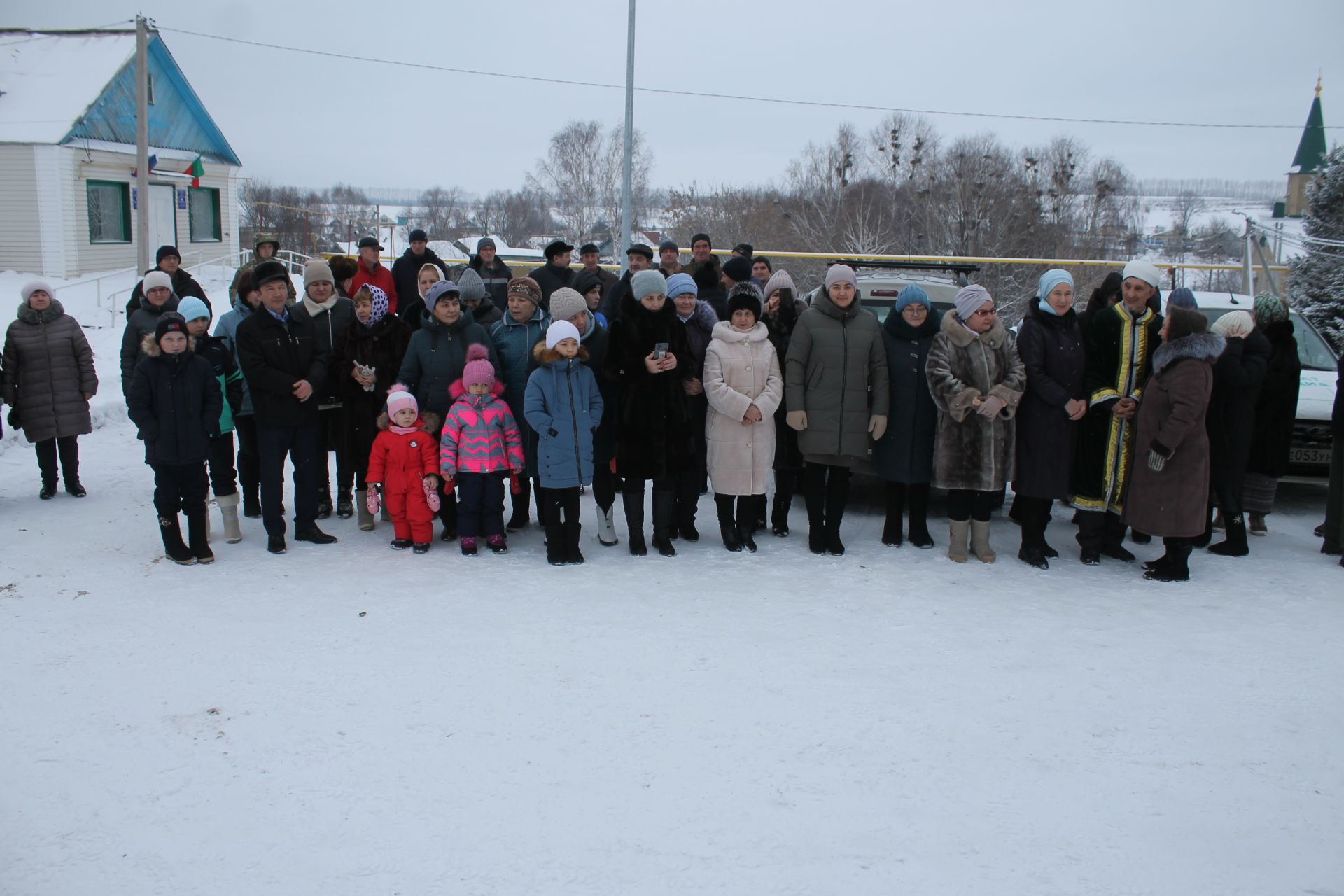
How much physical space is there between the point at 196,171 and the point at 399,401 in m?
24.1

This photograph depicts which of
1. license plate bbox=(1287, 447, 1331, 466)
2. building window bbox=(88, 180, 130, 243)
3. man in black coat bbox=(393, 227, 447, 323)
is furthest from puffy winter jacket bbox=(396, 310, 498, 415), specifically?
building window bbox=(88, 180, 130, 243)

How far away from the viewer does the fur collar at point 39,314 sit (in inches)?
310

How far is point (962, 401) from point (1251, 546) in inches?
111

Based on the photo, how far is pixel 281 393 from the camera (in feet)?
21.7

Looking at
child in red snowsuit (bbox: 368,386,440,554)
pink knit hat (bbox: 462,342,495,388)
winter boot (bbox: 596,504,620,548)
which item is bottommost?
winter boot (bbox: 596,504,620,548)

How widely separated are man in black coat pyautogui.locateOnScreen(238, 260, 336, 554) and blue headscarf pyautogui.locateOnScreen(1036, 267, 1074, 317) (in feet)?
16.7

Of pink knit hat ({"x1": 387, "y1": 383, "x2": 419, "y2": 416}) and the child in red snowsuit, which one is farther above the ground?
pink knit hat ({"x1": 387, "y1": 383, "x2": 419, "y2": 416})

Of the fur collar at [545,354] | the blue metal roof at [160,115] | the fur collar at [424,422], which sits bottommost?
the fur collar at [424,422]

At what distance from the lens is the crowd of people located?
638 centimetres

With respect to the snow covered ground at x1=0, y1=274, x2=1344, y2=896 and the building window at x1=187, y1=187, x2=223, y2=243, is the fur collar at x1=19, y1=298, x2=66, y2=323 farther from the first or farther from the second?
the building window at x1=187, y1=187, x2=223, y2=243

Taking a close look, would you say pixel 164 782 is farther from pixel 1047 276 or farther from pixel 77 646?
pixel 1047 276

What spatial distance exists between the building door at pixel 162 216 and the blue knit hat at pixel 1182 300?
85.8ft

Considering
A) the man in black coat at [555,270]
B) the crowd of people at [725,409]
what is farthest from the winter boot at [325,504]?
the man in black coat at [555,270]

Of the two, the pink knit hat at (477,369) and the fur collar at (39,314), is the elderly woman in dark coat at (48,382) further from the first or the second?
the pink knit hat at (477,369)
